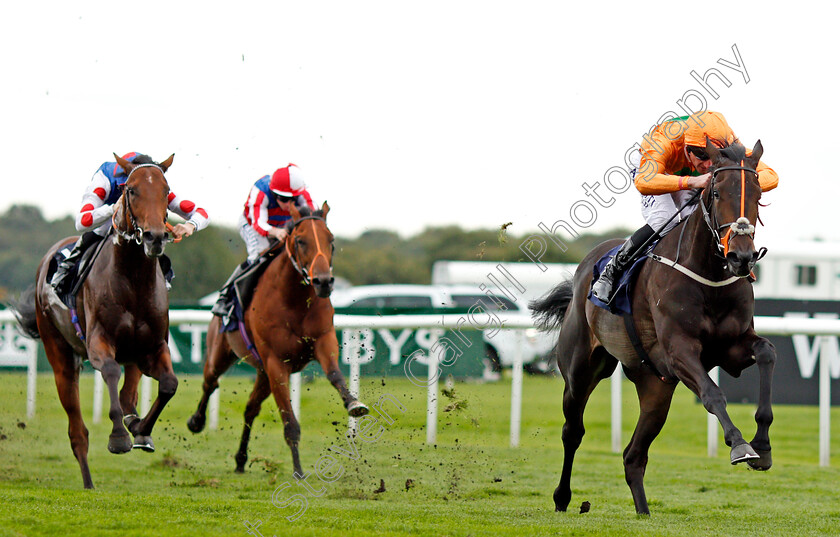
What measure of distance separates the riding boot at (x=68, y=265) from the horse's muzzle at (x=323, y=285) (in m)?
1.54

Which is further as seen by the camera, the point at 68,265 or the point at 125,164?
the point at 68,265

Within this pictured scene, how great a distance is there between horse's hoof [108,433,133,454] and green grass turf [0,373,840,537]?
0.78ft

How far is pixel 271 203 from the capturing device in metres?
6.87

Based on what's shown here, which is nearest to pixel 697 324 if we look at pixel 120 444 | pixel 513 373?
pixel 120 444

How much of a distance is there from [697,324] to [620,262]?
67 centimetres

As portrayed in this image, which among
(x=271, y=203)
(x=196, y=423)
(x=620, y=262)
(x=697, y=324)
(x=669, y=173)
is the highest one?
(x=669, y=173)

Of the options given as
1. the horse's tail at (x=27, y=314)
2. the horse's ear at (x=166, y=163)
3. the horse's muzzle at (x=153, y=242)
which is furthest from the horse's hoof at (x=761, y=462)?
the horse's tail at (x=27, y=314)

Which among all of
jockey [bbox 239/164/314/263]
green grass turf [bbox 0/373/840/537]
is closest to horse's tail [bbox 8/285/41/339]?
green grass turf [bbox 0/373/840/537]

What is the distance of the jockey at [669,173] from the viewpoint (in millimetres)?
4551

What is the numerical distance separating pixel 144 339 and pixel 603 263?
269cm

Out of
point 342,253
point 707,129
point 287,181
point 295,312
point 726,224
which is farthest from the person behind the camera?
point 342,253

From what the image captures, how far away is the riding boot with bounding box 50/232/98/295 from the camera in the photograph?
6012 mm

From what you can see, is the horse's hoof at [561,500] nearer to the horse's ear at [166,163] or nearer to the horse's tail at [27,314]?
the horse's ear at [166,163]

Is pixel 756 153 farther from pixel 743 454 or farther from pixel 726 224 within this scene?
pixel 743 454
